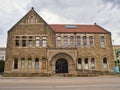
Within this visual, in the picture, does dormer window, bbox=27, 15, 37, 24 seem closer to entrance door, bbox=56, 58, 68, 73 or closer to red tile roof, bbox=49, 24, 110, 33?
red tile roof, bbox=49, 24, 110, 33

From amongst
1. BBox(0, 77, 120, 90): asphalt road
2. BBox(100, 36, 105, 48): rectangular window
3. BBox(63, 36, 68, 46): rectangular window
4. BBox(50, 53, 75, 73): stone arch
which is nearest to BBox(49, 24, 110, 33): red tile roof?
BBox(63, 36, 68, 46): rectangular window

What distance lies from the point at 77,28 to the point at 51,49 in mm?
9277

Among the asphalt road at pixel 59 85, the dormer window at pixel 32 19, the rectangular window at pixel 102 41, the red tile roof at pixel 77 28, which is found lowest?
the asphalt road at pixel 59 85

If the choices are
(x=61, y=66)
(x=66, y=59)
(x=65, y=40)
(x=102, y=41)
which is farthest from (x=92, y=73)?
(x=65, y=40)

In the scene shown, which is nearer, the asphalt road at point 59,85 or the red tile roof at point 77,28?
the asphalt road at point 59,85

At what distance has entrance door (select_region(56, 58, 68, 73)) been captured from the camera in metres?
33.9

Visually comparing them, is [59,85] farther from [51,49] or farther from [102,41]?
[102,41]

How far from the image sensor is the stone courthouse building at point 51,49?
33156 mm

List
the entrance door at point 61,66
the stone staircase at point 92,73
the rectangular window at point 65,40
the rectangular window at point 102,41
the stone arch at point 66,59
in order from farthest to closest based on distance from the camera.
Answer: the rectangular window at point 102,41, the rectangular window at point 65,40, the entrance door at point 61,66, the stone arch at point 66,59, the stone staircase at point 92,73

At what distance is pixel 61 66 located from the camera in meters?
34.3

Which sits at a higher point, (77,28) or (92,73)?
(77,28)

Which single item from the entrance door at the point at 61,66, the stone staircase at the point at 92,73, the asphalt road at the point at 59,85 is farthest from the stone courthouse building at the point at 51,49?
the asphalt road at the point at 59,85

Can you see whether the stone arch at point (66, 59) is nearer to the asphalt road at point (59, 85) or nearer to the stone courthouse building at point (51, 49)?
the stone courthouse building at point (51, 49)

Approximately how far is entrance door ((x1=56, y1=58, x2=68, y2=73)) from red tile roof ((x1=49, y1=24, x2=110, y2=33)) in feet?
21.7
